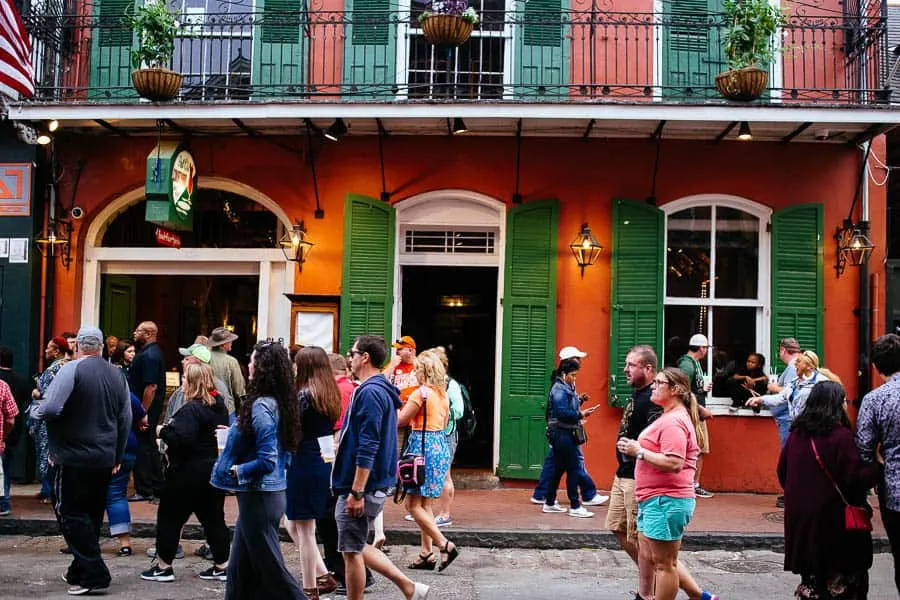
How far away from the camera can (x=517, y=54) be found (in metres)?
11.4

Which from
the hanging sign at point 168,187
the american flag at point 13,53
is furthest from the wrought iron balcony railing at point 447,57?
the american flag at point 13,53

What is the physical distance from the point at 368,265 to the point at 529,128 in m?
2.42

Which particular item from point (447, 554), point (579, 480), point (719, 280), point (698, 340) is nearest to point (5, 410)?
point (447, 554)

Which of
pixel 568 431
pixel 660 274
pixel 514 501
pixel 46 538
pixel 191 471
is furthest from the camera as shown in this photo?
pixel 660 274

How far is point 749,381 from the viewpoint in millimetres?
11328

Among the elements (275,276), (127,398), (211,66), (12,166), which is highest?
(211,66)

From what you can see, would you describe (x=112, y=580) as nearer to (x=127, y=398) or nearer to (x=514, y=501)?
(x=127, y=398)

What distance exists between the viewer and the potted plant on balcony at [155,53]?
34.7ft

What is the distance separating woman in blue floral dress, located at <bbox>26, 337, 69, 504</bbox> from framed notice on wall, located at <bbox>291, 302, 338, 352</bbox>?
97.3 inches

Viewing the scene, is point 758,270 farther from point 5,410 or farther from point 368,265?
point 5,410

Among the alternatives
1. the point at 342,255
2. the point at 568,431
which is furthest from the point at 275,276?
the point at 568,431

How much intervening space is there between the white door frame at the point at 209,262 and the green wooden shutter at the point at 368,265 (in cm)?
75

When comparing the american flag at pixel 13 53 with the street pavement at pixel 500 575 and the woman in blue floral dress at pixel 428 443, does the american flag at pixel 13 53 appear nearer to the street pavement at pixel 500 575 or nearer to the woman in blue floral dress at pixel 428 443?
the street pavement at pixel 500 575

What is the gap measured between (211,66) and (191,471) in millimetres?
6245
